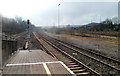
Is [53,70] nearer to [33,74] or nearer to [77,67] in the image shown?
[33,74]

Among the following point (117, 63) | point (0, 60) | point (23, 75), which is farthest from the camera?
point (117, 63)

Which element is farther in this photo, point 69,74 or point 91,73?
point 91,73

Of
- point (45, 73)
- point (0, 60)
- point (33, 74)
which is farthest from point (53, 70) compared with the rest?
point (0, 60)

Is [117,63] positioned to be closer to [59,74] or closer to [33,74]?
[59,74]

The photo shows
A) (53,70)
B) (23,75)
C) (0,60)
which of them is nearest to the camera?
(23,75)

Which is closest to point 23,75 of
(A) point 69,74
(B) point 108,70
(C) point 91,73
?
(A) point 69,74

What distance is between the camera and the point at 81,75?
7.81 m

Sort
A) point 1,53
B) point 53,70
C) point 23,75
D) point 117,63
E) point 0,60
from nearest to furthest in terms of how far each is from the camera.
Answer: point 23,75 → point 53,70 → point 0,60 → point 1,53 → point 117,63

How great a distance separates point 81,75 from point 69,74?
3.04 ft

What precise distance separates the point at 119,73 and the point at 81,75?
7.19ft

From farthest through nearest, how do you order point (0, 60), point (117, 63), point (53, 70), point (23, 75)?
point (117, 63)
point (0, 60)
point (53, 70)
point (23, 75)

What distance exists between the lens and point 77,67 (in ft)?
30.6

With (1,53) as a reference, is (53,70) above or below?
below

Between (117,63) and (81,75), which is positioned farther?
(117,63)
